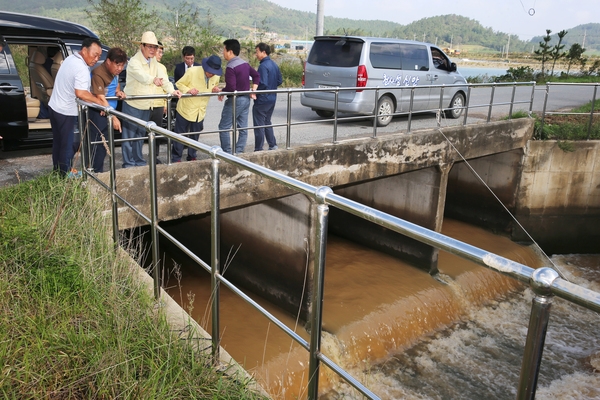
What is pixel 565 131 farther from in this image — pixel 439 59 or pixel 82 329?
pixel 82 329

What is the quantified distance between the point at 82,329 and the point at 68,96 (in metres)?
3.84

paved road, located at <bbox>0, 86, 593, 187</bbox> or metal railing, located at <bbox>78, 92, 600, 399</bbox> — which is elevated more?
metal railing, located at <bbox>78, 92, 600, 399</bbox>

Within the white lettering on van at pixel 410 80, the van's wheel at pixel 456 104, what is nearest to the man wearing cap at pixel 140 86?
the white lettering on van at pixel 410 80

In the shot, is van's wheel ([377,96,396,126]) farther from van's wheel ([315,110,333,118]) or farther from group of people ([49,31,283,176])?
group of people ([49,31,283,176])

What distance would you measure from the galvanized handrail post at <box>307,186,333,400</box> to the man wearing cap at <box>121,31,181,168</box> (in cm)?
534

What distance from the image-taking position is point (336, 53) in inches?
473

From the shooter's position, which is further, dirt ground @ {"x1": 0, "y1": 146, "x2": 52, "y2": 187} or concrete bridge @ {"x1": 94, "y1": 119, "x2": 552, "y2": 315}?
concrete bridge @ {"x1": 94, "y1": 119, "x2": 552, "y2": 315}

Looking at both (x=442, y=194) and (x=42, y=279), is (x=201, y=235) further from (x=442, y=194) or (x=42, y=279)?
(x=42, y=279)

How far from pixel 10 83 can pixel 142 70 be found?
181 cm

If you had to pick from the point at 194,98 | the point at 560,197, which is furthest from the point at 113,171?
the point at 560,197

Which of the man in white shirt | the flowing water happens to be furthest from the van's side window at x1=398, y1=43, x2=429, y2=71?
the man in white shirt

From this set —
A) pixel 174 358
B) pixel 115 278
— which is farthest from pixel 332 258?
pixel 174 358

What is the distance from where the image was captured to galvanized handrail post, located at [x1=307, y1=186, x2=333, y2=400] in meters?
2.17

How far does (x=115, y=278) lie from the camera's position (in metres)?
3.86
